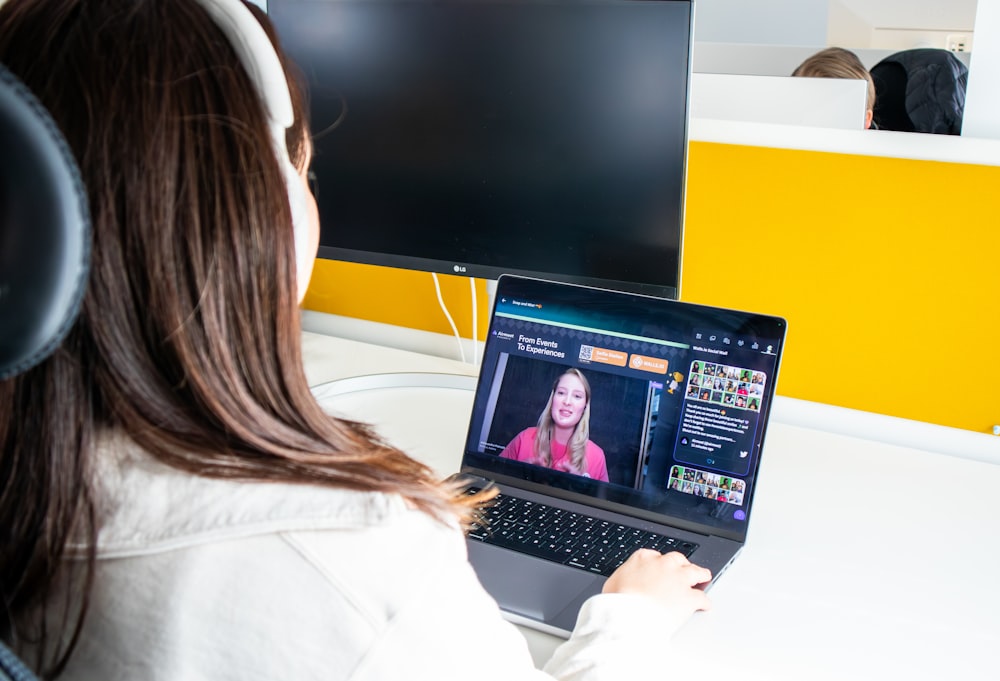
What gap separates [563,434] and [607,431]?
5cm

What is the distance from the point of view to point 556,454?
1.07 meters

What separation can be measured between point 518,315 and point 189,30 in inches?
24.6

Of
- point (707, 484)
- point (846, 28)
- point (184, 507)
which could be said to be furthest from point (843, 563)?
point (846, 28)

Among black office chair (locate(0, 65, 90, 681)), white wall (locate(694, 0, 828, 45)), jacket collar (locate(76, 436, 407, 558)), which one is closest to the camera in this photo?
black office chair (locate(0, 65, 90, 681))

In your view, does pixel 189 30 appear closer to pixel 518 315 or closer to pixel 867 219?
pixel 518 315

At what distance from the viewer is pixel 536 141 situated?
114cm

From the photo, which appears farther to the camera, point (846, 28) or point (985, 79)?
point (846, 28)

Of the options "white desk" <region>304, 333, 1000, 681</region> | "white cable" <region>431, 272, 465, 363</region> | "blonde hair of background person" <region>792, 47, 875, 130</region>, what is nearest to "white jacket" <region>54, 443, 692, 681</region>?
"white desk" <region>304, 333, 1000, 681</region>

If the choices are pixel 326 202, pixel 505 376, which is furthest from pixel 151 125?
pixel 326 202

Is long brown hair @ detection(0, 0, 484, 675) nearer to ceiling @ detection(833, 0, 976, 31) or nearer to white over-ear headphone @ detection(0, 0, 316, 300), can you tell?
white over-ear headphone @ detection(0, 0, 316, 300)

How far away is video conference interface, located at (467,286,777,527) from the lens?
0.99m

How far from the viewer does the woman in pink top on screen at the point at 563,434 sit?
3.49 ft

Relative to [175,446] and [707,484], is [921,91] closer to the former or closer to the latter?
[707,484]

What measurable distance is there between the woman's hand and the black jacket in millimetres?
1679
